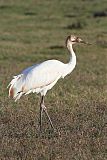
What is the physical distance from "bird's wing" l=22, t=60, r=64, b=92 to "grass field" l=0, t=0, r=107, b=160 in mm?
542

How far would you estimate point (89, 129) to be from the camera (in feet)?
27.0

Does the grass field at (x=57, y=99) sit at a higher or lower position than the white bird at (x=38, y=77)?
lower

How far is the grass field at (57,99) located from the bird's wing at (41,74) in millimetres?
542

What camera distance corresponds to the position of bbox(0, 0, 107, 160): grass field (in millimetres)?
7238

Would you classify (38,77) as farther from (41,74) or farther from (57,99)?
(57,99)

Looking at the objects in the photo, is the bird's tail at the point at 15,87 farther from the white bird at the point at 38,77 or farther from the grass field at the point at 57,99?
the grass field at the point at 57,99

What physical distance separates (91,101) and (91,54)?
9865 millimetres

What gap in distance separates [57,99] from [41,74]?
214 centimetres

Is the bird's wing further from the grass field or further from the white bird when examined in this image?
the grass field

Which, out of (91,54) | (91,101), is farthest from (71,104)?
(91,54)

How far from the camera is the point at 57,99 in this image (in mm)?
11164

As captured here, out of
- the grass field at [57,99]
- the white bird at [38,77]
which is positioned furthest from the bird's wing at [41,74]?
the grass field at [57,99]

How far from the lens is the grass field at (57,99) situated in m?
7.24

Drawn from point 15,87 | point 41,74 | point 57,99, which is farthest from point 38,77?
point 57,99
